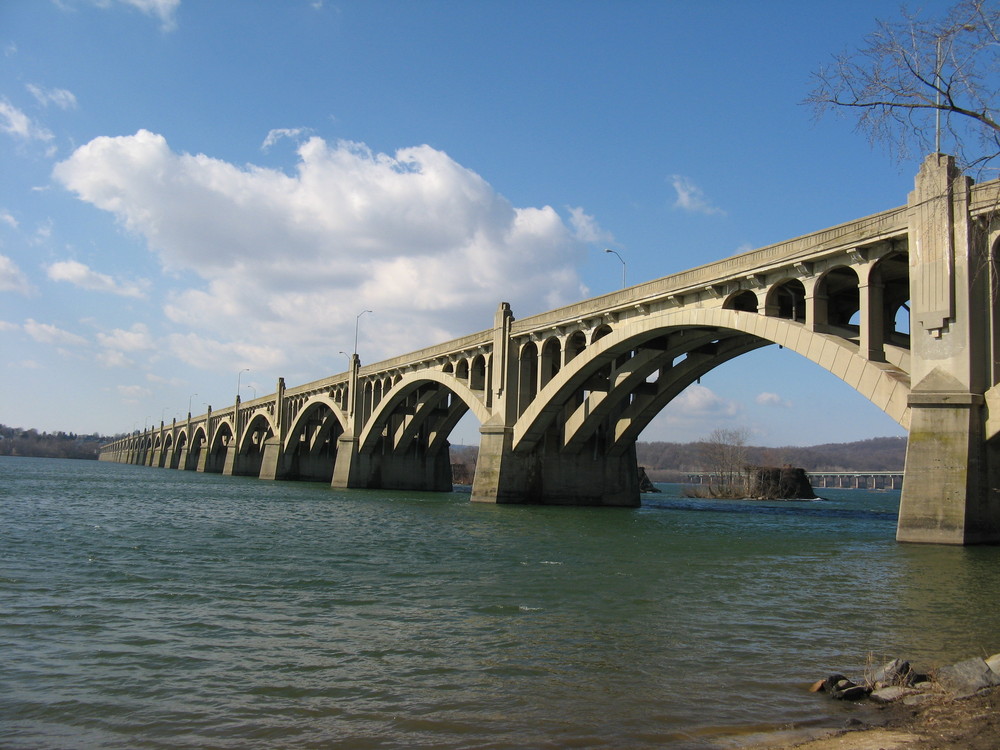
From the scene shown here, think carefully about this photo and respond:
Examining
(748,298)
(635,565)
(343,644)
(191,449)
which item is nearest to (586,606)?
(343,644)

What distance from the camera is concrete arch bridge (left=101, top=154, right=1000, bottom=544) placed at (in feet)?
72.4

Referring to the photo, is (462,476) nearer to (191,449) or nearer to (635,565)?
(191,449)

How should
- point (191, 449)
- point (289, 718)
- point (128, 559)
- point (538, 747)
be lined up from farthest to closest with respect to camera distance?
1. point (191, 449)
2. point (128, 559)
3. point (289, 718)
4. point (538, 747)

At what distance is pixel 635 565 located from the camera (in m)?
19.8

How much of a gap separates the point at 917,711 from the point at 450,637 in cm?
592

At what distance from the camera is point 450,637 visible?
11414mm

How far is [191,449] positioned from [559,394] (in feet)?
376

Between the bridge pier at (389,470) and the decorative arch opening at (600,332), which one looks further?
the bridge pier at (389,470)

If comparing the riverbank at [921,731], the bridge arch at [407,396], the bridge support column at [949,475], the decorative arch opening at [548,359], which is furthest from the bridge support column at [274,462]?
the riverbank at [921,731]

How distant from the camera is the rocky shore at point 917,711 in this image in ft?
21.7

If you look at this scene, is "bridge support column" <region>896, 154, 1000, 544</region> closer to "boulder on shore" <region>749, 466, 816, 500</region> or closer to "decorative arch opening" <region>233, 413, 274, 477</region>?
"boulder on shore" <region>749, 466, 816, 500</region>

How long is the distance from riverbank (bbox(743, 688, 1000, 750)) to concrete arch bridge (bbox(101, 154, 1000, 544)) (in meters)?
7.62

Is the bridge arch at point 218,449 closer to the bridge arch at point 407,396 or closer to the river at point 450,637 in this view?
the bridge arch at point 407,396

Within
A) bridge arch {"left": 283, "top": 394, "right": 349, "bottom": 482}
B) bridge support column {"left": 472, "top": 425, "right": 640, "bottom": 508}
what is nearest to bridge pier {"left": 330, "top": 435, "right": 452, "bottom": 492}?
bridge arch {"left": 283, "top": 394, "right": 349, "bottom": 482}
